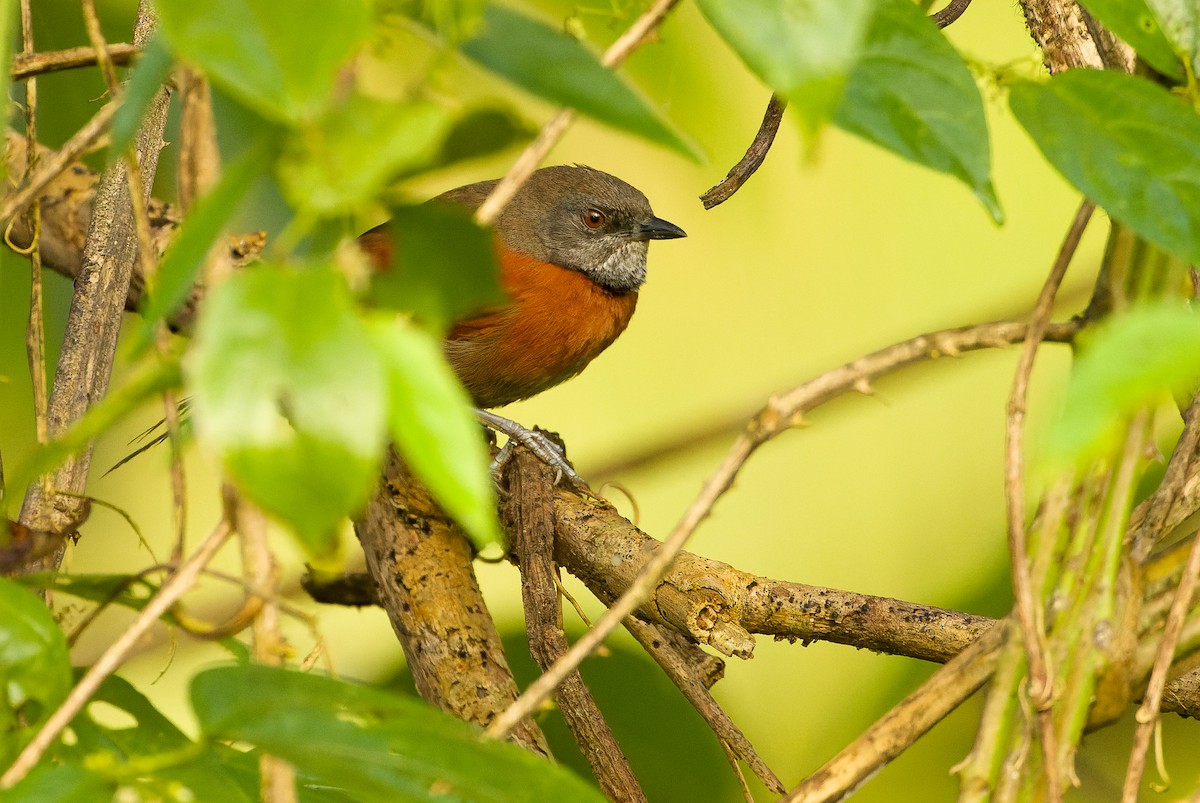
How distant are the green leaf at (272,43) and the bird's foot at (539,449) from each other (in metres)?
1.47

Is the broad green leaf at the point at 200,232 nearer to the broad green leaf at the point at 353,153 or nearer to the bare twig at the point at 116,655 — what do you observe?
the broad green leaf at the point at 353,153

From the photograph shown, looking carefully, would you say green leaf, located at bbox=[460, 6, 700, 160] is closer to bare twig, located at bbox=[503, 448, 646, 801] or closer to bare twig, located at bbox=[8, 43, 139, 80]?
bare twig, located at bbox=[8, 43, 139, 80]

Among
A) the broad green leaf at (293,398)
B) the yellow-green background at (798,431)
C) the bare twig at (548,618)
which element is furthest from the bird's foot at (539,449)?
the broad green leaf at (293,398)

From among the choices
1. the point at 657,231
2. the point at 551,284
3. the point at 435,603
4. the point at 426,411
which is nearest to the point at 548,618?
the point at 435,603

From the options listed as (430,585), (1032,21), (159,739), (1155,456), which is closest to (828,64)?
(1155,456)

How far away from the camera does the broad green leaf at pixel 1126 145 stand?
0.67 meters

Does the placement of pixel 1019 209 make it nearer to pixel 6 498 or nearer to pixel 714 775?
pixel 714 775

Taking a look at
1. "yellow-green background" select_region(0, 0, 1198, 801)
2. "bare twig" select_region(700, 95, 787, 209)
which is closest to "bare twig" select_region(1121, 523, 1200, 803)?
"bare twig" select_region(700, 95, 787, 209)

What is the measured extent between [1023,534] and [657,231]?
2509 mm

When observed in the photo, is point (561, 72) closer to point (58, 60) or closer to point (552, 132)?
point (552, 132)

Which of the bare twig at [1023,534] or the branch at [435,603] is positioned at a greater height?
the branch at [435,603]

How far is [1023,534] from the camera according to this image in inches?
31.5

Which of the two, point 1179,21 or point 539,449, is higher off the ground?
point 539,449

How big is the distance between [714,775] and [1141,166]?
2.02 meters
